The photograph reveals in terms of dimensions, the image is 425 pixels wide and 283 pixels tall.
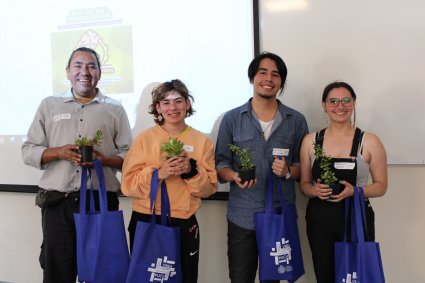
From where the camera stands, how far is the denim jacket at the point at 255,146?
200 cm

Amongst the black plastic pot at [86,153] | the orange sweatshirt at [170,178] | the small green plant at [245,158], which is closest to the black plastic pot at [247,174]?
the small green plant at [245,158]

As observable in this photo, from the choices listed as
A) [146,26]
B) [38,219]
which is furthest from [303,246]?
[38,219]

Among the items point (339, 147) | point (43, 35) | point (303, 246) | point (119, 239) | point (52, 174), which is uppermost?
point (43, 35)

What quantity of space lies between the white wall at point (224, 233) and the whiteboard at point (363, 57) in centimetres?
24

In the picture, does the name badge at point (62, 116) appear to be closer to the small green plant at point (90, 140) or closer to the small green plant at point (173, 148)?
the small green plant at point (90, 140)

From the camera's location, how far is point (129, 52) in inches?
105

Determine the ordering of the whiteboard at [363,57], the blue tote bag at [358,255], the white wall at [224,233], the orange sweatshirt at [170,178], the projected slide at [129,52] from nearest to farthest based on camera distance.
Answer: the blue tote bag at [358,255] → the orange sweatshirt at [170,178] → the whiteboard at [363,57] → the white wall at [224,233] → the projected slide at [129,52]

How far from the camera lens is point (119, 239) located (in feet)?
6.14

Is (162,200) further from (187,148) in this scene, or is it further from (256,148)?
(256,148)

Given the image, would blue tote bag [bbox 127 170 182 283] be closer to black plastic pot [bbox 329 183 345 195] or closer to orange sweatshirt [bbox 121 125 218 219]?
orange sweatshirt [bbox 121 125 218 219]

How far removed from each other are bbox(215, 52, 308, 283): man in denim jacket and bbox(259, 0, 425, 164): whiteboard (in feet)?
1.22

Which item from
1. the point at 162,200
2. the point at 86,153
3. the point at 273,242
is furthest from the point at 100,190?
the point at 273,242

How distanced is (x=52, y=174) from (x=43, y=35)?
1314mm

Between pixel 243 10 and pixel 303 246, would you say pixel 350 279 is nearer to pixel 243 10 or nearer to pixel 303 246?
pixel 303 246
